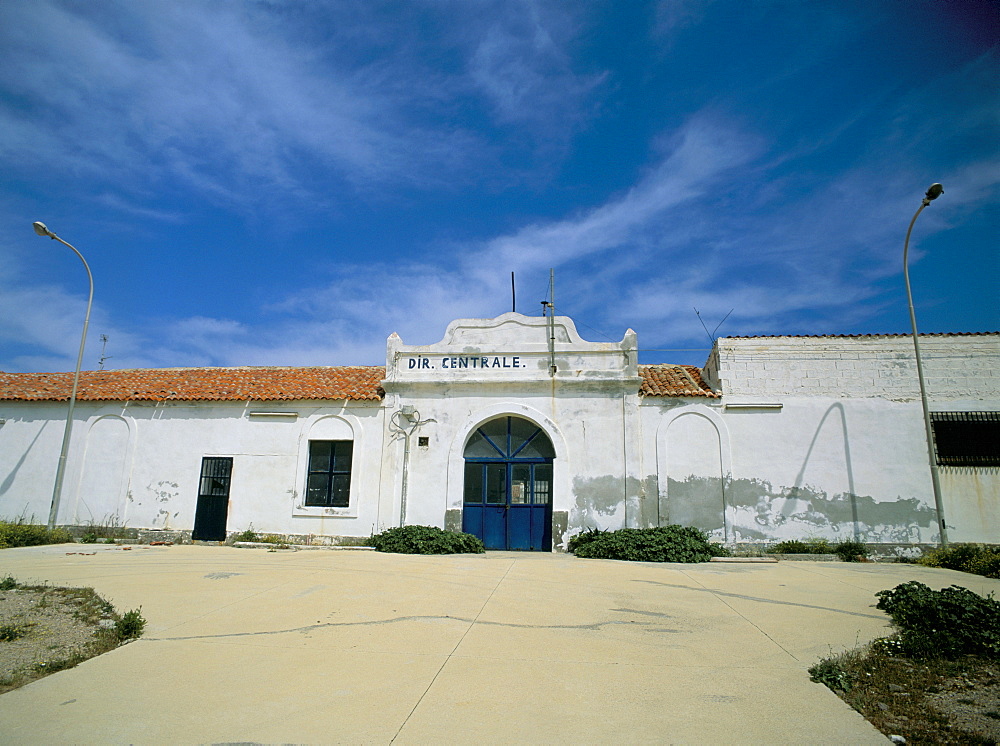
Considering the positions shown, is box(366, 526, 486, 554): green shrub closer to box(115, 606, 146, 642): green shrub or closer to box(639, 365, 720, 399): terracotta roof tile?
box(639, 365, 720, 399): terracotta roof tile

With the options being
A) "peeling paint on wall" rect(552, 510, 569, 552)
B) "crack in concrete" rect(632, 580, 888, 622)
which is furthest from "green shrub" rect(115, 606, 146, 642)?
"peeling paint on wall" rect(552, 510, 569, 552)

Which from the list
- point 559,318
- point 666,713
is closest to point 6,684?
point 666,713

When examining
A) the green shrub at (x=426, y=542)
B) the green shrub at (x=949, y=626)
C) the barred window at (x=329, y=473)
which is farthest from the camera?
the barred window at (x=329, y=473)

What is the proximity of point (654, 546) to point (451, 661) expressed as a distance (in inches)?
353

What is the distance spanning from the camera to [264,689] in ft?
15.6

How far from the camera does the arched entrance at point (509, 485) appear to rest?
1584 cm

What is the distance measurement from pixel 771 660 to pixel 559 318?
38.2 ft

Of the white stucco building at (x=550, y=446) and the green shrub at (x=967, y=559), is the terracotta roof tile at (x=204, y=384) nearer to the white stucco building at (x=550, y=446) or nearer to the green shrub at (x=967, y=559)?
the white stucco building at (x=550, y=446)

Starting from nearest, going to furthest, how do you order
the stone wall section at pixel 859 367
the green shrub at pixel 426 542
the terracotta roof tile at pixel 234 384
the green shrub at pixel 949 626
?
the green shrub at pixel 949 626, the green shrub at pixel 426 542, the stone wall section at pixel 859 367, the terracotta roof tile at pixel 234 384

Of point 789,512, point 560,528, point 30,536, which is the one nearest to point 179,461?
point 30,536

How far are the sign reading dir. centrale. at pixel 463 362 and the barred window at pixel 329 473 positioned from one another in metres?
2.86

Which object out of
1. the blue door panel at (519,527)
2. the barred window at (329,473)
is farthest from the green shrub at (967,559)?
the barred window at (329,473)

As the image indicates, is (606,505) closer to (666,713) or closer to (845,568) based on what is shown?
(845,568)

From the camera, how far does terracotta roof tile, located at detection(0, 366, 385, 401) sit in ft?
56.3
